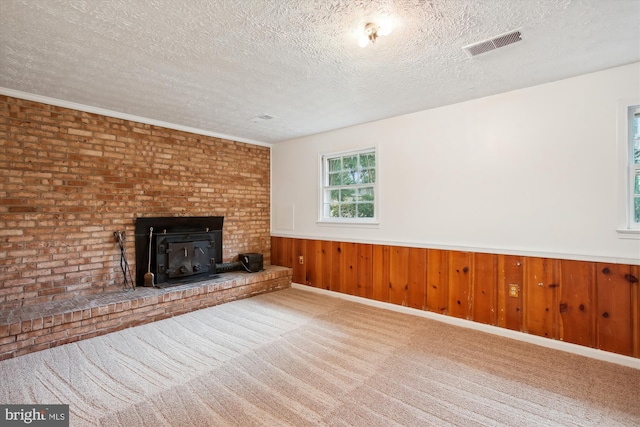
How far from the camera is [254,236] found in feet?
17.6

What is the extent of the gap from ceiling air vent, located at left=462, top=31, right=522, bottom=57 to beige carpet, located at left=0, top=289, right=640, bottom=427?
253 centimetres

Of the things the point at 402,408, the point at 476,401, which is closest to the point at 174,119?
the point at 402,408

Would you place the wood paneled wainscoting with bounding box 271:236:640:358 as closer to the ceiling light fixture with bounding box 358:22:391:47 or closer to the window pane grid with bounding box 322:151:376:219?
the window pane grid with bounding box 322:151:376:219

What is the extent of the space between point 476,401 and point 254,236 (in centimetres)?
404

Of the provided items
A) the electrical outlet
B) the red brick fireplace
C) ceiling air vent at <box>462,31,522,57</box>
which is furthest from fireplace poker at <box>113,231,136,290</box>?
the electrical outlet

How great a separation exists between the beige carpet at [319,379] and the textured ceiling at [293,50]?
250 centimetres

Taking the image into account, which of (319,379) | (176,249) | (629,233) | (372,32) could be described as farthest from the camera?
(176,249)

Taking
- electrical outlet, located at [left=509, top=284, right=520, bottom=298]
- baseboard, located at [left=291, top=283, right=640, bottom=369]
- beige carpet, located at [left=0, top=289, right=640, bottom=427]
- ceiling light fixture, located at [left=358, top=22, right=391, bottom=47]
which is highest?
ceiling light fixture, located at [left=358, top=22, right=391, bottom=47]

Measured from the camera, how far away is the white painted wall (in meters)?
2.68

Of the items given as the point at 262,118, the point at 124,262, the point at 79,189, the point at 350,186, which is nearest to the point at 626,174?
the point at 350,186

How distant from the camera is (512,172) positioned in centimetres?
313

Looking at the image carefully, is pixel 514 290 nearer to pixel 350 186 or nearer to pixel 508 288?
pixel 508 288

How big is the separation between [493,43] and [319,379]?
2822 millimetres

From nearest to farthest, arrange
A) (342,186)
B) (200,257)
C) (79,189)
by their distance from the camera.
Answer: (79,189), (200,257), (342,186)
